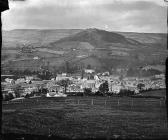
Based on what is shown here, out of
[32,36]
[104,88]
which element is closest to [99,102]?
[104,88]

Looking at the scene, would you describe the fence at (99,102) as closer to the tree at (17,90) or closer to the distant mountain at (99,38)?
the tree at (17,90)

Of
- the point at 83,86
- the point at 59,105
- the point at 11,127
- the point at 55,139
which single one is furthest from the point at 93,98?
the point at 11,127

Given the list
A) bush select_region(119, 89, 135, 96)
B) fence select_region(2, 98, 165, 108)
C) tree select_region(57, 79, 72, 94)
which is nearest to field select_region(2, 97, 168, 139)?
fence select_region(2, 98, 165, 108)

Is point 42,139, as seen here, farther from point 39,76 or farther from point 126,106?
point 126,106

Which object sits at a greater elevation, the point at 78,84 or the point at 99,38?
the point at 99,38

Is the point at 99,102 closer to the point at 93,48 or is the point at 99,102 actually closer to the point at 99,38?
the point at 93,48

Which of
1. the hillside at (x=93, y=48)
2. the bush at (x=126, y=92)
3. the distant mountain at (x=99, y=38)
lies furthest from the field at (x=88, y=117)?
the distant mountain at (x=99, y=38)

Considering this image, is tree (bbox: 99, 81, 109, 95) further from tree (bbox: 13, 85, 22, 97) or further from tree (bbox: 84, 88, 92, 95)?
tree (bbox: 13, 85, 22, 97)
